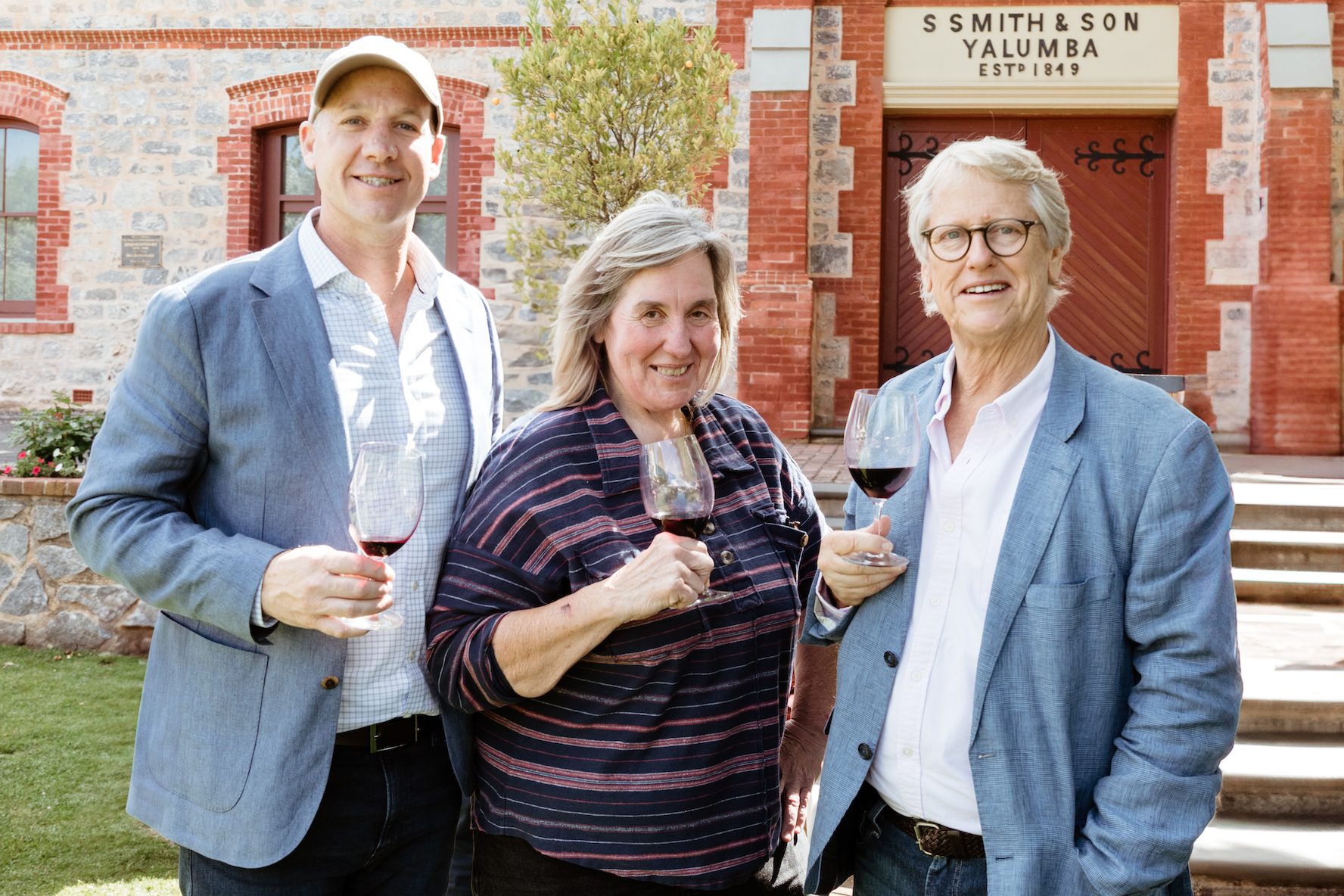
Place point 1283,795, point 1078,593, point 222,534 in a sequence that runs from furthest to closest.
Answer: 1. point 1283,795
2. point 222,534
3. point 1078,593

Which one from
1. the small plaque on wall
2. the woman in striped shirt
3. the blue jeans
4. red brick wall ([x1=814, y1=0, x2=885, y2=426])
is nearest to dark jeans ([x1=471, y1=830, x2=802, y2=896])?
the woman in striped shirt

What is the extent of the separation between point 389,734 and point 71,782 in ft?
10.5

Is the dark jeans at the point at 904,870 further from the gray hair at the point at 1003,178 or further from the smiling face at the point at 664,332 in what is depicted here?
the gray hair at the point at 1003,178

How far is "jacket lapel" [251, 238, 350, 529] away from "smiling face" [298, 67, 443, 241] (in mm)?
195

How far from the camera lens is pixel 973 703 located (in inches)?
72.9

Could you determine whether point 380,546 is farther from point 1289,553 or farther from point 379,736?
point 1289,553

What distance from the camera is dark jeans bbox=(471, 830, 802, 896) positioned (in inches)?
80.4

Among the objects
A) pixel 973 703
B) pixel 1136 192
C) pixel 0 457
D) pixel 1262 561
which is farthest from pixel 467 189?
pixel 973 703

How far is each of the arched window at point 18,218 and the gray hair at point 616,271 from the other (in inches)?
438

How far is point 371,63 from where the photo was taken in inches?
87.5

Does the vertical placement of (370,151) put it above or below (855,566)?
above

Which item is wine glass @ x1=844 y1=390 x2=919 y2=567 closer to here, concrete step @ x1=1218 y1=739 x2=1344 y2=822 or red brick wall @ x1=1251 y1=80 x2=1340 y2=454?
concrete step @ x1=1218 y1=739 x2=1344 y2=822

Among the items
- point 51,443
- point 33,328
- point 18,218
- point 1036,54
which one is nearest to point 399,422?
point 51,443

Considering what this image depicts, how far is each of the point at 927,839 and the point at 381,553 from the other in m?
1.05
